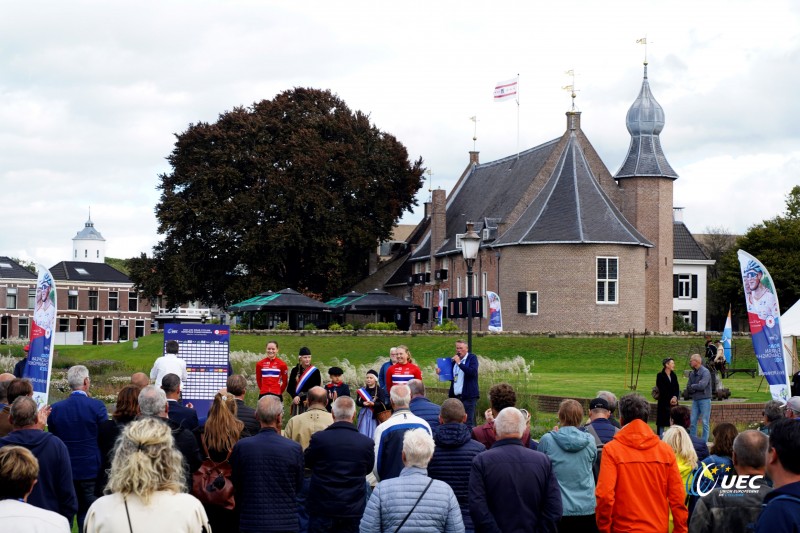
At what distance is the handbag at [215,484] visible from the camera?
26.5 feet

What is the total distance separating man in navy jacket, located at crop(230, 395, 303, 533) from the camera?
7.89 meters

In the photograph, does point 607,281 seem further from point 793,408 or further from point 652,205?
point 793,408

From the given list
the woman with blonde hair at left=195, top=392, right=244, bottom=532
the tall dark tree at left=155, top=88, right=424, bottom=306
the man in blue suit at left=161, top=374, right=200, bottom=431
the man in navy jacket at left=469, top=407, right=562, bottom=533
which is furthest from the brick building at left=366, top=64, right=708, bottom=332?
the man in navy jacket at left=469, top=407, right=562, bottom=533

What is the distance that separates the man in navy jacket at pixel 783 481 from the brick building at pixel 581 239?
45787 millimetres

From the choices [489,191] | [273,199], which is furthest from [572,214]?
[273,199]

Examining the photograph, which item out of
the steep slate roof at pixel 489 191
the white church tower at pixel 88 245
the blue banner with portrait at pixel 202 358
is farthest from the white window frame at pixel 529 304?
the white church tower at pixel 88 245

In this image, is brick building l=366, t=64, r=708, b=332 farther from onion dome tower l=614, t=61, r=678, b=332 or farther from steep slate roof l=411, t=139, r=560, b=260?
steep slate roof l=411, t=139, r=560, b=260

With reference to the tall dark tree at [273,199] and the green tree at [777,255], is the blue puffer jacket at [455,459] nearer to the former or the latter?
the tall dark tree at [273,199]

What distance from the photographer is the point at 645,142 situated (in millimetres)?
53750

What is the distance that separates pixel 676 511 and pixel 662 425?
10466 mm

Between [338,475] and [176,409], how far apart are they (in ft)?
7.13

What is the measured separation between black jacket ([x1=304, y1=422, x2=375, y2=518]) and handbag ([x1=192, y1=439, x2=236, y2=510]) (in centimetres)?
68

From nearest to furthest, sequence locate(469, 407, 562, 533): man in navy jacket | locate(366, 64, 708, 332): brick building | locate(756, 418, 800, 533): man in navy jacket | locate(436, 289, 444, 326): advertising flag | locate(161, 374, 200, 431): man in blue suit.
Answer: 1. locate(756, 418, 800, 533): man in navy jacket
2. locate(469, 407, 562, 533): man in navy jacket
3. locate(161, 374, 200, 431): man in blue suit
4. locate(366, 64, 708, 332): brick building
5. locate(436, 289, 444, 326): advertising flag

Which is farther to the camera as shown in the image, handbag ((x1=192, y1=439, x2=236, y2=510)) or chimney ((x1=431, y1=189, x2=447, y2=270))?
chimney ((x1=431, y1=189, x2=447, y2=270))
